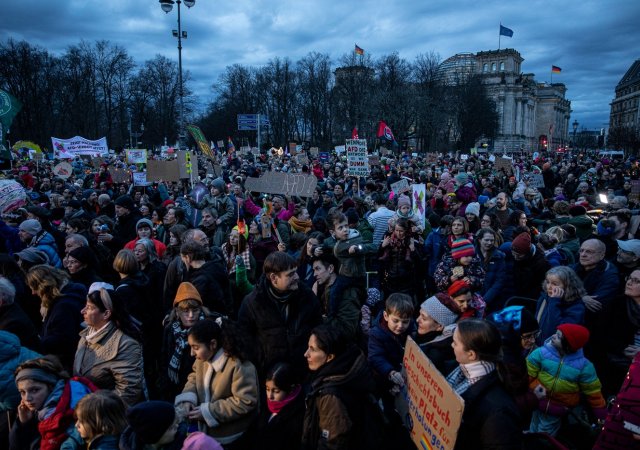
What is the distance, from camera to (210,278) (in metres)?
4.41

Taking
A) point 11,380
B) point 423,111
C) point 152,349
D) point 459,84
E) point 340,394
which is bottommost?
point 152,349

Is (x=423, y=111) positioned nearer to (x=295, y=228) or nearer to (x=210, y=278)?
(x=295, y=228)

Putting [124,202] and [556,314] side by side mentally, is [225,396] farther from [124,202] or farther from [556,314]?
[124,202]

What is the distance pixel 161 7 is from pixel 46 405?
69.0ft

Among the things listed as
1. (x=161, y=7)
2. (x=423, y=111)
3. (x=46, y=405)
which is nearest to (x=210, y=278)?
(x=46, y=405)

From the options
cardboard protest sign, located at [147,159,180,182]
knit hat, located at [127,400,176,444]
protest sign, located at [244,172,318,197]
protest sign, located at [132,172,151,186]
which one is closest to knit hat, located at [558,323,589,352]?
knit hat, located at [127,400,176,444]

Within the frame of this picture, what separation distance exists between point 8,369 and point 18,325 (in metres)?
0.59

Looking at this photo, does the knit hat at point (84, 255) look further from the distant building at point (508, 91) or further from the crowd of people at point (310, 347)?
the distant building at point (508, 91)

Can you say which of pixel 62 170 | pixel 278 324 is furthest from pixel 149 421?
pixel 62 170

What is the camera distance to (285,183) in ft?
29.9

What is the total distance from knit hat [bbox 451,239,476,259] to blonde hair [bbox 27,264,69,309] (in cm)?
398

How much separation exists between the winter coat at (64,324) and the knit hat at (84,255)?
0.57 meters

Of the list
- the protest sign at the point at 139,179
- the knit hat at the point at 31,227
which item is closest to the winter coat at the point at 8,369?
the knit hat at the point at 31,227

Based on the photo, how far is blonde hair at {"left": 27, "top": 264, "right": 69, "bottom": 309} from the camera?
3.67 metres
